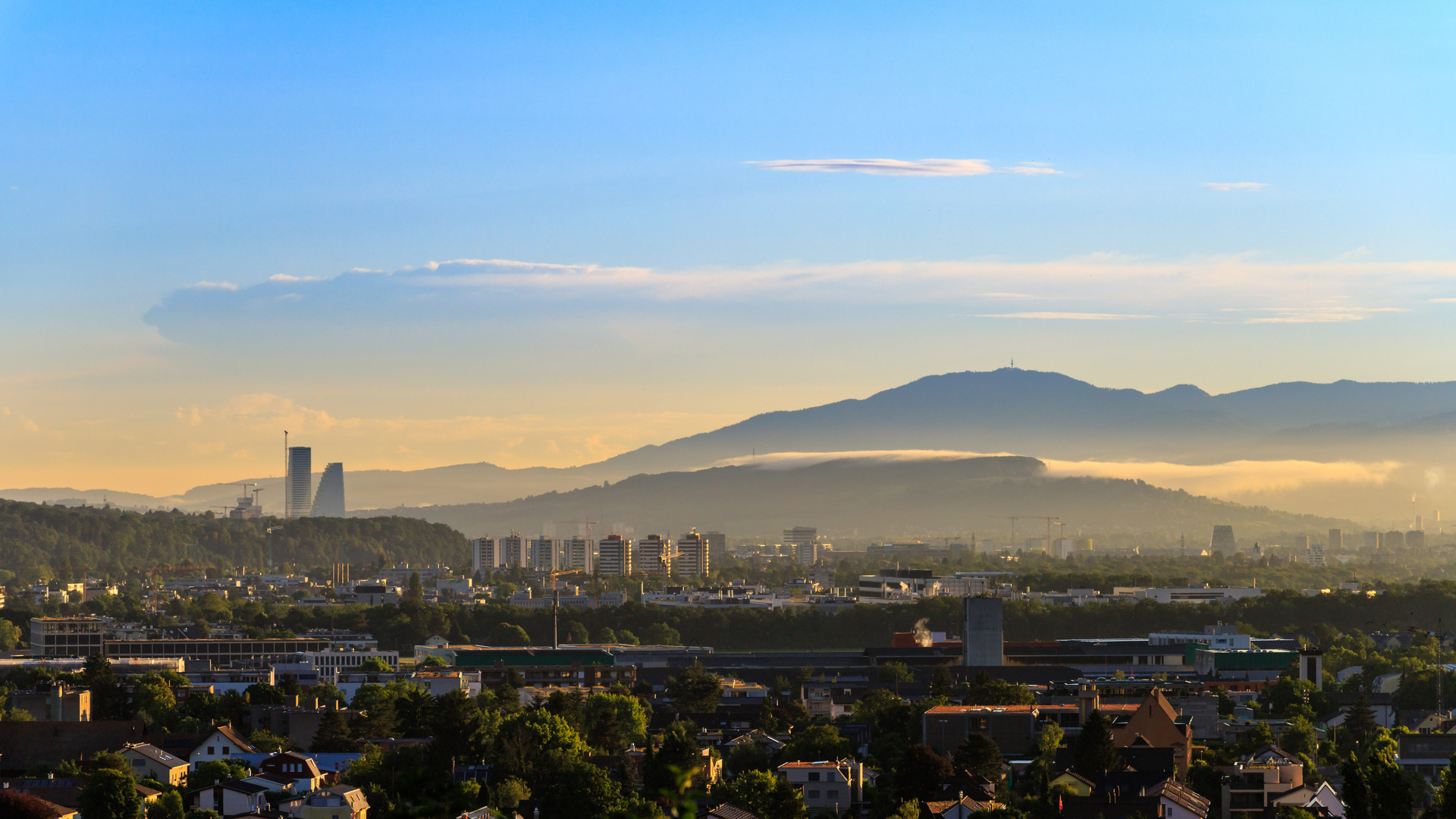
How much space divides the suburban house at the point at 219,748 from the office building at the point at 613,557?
14561 centimetres

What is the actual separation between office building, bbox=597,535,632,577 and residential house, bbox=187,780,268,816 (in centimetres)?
15279

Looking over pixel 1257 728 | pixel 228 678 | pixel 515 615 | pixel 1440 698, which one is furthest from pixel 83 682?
pixel 515 615

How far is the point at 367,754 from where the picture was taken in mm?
42594

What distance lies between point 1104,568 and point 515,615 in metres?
92.7

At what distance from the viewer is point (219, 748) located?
45812mm

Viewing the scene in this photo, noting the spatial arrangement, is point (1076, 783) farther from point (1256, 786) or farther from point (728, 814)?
point (728, 814)

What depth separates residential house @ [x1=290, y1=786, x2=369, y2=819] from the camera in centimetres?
3619

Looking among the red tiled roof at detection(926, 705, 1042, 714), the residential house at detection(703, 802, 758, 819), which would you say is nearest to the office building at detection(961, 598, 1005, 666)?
the red tiled roof at detection(926, 705, 1042, 714)

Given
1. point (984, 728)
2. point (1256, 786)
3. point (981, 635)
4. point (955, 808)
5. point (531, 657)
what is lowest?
point (531, 657)

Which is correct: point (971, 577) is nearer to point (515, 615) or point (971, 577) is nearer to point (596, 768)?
point (515, 615)

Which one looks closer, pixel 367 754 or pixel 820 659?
pixel 367 754

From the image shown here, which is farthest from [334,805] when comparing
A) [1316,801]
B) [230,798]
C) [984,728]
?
[1316,801]

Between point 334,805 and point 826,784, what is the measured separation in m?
9.29

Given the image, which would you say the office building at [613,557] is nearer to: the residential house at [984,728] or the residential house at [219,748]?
the residential house at [219,748]
